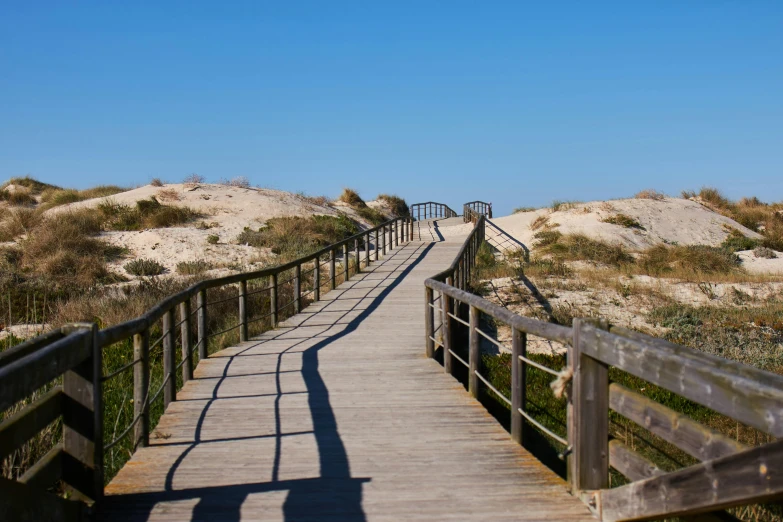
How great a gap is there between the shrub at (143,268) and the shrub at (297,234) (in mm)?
4154

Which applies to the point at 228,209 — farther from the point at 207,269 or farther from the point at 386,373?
the point at 386,373

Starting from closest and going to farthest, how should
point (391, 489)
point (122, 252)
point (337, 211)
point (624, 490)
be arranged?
1. point (624, 490)
2. point (391, 489)
3. point (122, 252)
4. point (337, 211)

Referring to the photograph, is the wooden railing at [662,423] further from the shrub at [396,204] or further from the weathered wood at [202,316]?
the shrub at [396,204]

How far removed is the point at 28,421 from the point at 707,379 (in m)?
3.33

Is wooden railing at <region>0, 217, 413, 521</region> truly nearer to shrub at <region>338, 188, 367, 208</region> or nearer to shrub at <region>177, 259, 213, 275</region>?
shrub at <region>177, 259, 213, 275</region>

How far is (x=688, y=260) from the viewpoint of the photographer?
2816cm

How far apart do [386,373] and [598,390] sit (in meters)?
5.18

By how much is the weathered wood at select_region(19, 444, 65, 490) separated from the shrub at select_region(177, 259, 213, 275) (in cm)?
1823

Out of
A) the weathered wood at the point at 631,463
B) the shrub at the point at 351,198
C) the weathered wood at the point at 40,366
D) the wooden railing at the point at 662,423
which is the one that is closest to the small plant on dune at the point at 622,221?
the shrub at the point at 351,198

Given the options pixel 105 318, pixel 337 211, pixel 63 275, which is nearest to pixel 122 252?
pixel 63 275

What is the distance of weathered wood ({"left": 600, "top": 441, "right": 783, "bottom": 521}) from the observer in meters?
2.55

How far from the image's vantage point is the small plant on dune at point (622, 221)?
3700 centimetres

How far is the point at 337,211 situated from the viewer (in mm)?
40562

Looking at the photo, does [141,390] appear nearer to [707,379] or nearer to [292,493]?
[292,493]
